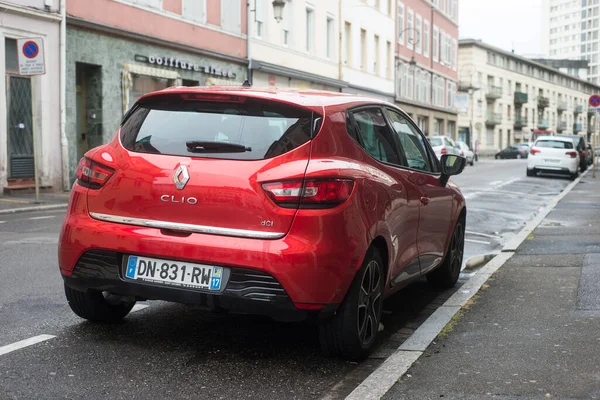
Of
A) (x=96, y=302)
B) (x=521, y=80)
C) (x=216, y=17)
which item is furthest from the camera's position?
(x=521, y=80)

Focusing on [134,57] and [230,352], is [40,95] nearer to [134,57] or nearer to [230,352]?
[134,57]

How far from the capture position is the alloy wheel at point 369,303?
4.93 metres

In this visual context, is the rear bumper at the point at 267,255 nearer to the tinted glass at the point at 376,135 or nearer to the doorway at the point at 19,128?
the tinted glass at the point at 376,135

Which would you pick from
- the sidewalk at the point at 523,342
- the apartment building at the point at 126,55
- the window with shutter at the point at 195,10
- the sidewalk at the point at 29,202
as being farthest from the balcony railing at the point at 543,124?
the sidewalk at the point at 523,342

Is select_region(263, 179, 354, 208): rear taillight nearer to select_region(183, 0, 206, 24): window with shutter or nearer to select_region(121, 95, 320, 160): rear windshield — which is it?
select_region(121, 95, 320, 160): rear windshield

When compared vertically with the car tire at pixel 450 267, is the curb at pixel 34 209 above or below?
below

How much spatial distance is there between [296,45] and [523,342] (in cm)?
3033

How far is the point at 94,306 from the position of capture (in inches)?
212

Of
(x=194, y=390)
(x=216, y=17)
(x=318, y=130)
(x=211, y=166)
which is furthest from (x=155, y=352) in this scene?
(x=216, y=17)

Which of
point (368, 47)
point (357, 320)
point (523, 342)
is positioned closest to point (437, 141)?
point (368, 47)

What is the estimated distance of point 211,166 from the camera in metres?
4.66

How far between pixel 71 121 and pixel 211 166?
17214 millimetres

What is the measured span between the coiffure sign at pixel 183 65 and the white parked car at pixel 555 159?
38.5 feet

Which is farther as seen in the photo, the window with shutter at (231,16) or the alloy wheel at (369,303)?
the window with shutter at (231,16)
